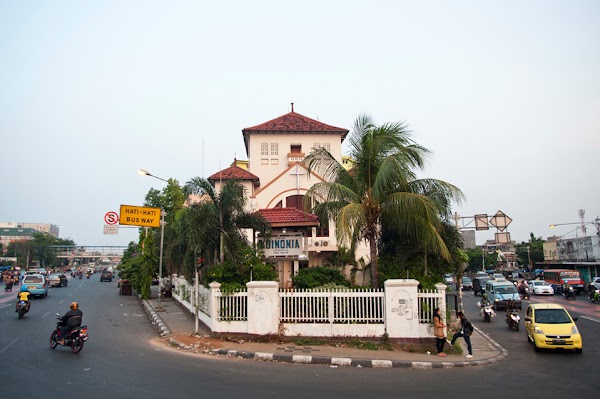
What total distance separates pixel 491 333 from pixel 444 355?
7288 millimetres

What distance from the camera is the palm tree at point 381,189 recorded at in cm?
1460

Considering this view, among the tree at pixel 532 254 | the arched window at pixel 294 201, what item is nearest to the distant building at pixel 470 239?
the arched window at pixel 294 201

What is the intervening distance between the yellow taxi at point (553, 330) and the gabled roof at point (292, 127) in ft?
79.4

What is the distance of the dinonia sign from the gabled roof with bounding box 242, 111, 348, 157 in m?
20.9

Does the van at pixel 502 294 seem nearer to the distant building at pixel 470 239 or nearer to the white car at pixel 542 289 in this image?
the distant building at pixel 470 239

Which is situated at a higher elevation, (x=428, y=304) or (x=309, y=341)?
(x=428, y=304)

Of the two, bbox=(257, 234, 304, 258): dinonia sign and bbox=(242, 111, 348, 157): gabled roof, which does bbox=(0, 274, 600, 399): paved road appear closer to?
bbox=(257, 234, 304, 258): dinonia sign

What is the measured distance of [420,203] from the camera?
14266 mm

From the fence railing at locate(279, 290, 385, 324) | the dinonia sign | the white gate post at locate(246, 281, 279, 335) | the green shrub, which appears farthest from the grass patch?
the dinonia sign

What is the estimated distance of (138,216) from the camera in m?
23.6

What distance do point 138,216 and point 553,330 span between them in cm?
1913

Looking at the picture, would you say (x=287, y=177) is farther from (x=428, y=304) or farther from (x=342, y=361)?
→ (x=342, y=361)

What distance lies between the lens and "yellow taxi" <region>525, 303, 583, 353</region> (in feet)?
45.5

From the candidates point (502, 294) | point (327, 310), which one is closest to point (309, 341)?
point (327, 310)
